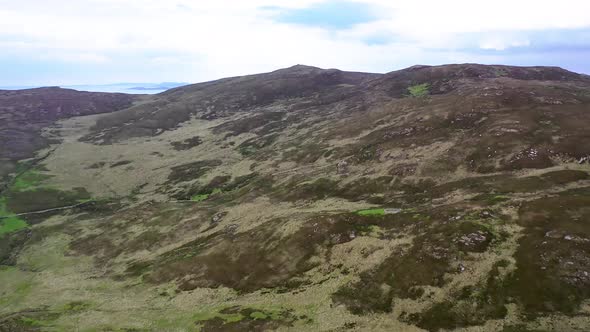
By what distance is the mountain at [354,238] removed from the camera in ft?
186

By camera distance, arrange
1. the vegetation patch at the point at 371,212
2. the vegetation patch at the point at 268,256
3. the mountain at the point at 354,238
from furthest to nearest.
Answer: the vegetation patch at the point at 371,212 < the vegetation patch at the point at 268,256 < the mountain at the point at 354,238

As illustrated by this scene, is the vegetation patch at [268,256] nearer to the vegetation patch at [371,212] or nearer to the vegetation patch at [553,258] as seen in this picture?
A: the vegetation patch at [371,212]

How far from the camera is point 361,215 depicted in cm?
8319

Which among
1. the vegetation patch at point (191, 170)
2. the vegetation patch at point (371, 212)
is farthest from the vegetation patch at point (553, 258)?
the vegetation patch at point (191, 170)

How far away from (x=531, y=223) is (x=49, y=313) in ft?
281

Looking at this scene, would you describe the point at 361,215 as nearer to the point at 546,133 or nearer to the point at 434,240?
the point at 434,240

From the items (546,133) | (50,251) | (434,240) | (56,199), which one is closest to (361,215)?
(434,240)

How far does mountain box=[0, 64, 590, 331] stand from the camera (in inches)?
2233

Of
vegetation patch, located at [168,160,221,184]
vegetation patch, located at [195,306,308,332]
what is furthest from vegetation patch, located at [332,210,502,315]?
vegetation patch, located at [168,160,221,184]

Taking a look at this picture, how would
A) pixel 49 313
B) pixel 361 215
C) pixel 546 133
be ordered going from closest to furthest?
1. pixel 49 313
2. pixel 361 215
3. pixel 546 133

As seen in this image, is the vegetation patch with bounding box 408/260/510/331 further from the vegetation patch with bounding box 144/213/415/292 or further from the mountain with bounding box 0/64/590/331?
the vegetation patch with bounding box 144/213/415/292

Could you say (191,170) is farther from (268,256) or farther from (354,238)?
(354,238)

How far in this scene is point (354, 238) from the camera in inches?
2985

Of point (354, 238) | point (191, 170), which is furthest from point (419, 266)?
point (191, 170)
